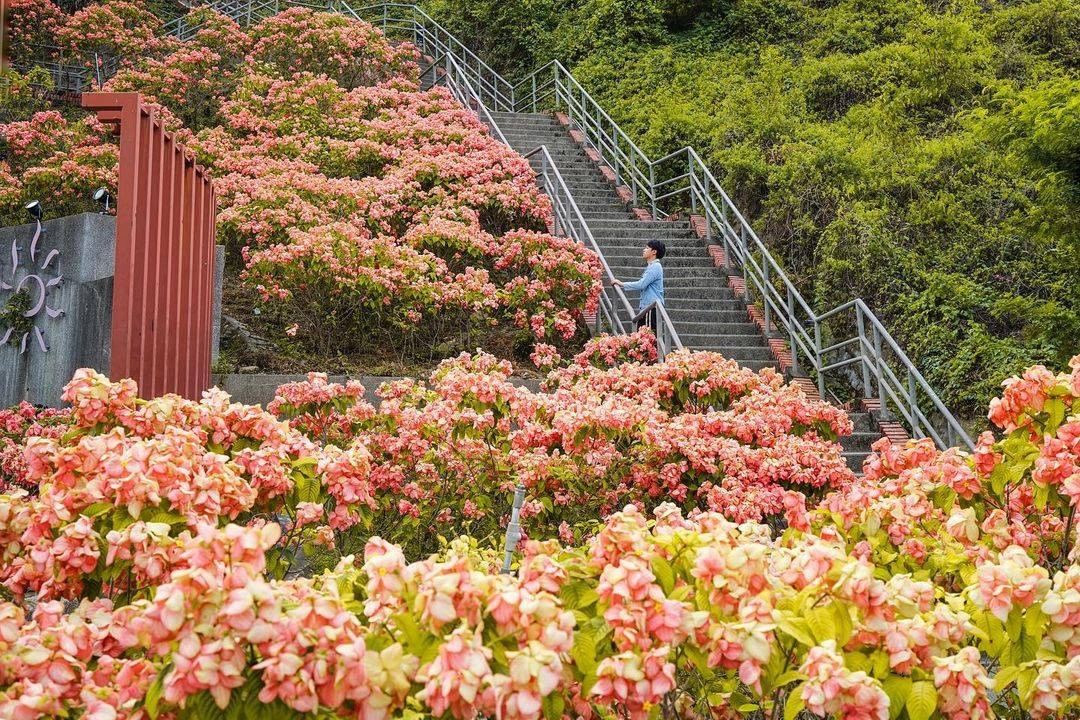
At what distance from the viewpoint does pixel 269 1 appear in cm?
2109

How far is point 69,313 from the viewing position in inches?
269

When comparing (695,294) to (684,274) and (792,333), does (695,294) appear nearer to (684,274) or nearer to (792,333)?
(684,274)

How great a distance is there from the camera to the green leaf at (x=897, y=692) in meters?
1.86

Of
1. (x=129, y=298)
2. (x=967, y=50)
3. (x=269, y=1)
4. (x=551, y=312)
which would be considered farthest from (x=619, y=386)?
(x=269, y=1)

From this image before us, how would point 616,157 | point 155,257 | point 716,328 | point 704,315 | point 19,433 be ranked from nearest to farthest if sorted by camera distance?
point 155,257 → point 19,433 → point 716,328 → point 704,315 → point 616,157

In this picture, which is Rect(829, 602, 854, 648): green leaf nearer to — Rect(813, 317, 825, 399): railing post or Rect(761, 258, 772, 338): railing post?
Rect(813, 317, 825, 399): railing post

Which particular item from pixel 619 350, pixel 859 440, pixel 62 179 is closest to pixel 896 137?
pixel 859 440

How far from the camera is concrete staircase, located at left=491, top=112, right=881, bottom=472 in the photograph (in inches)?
367

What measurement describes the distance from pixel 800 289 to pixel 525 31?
12.2 metres

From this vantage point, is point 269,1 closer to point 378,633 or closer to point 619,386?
point 619,386

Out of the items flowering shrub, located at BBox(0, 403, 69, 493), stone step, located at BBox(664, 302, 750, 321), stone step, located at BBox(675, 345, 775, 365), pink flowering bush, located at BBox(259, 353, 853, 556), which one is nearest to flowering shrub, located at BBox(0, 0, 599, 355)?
stone step, located at BBox(664, 302, 750, 321)

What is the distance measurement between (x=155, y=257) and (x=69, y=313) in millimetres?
2506

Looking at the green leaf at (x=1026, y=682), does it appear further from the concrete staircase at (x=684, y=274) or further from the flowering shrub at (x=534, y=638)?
the concrete staircase at (x=684, y=274)

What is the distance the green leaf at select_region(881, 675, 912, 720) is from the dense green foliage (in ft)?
20.7
